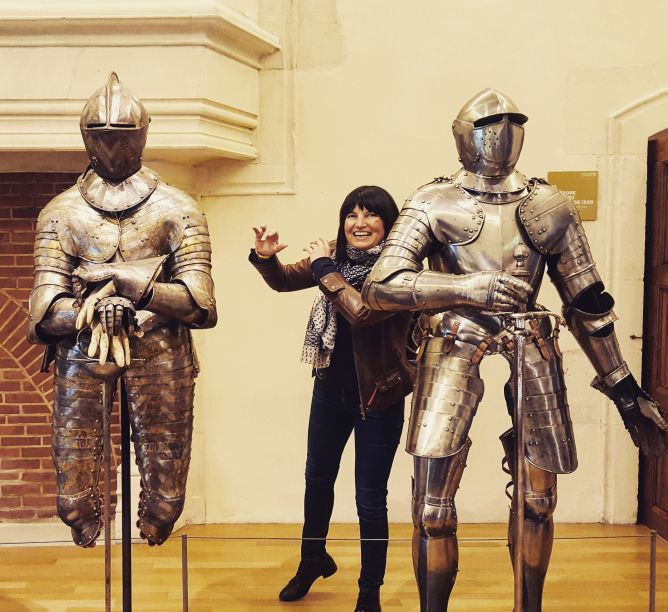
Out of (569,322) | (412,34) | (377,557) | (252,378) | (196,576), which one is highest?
(412,34)

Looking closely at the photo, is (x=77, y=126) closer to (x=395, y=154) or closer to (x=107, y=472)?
(x=395, y=154)

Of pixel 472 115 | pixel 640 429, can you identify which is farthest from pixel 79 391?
pixel 640 429

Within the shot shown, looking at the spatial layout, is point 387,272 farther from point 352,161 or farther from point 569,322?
point 352,161

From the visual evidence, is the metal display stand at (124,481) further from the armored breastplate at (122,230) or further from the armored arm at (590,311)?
the armored arm at (590,311)

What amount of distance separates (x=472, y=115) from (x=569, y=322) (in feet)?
2.48

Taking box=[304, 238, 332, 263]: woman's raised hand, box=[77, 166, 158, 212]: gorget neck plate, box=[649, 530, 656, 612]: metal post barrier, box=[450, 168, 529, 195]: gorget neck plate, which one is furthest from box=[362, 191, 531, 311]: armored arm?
box=[649, 530, 656, 612]: metal post barrier

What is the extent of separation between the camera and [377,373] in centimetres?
322

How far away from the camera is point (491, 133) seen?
2.90 meters

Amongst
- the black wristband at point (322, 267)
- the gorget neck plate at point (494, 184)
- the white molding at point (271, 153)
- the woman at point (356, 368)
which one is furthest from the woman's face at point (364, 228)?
the white molding at point (271, 153)

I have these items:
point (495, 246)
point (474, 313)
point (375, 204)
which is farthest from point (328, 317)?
point (495, 246)

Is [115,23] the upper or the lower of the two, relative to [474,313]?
upper

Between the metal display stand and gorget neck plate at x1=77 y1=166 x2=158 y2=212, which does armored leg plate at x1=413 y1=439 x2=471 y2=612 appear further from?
gorget neck plate at x1=77 y1=166 x2=158 y2=212

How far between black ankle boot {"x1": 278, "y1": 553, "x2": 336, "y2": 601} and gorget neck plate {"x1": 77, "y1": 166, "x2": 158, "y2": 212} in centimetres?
155

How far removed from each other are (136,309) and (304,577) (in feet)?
4.62
